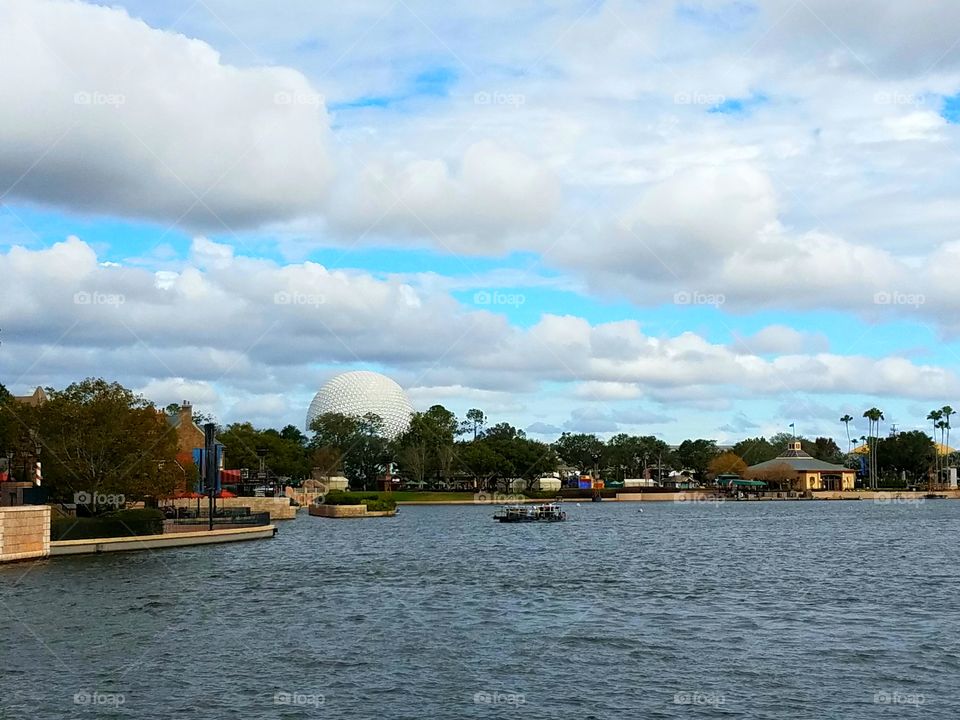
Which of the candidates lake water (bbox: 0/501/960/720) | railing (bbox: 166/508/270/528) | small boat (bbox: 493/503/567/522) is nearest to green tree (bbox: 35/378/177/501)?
railing (bbox: 166/508/270/528)

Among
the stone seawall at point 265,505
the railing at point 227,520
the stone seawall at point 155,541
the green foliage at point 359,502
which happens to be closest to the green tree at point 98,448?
the railing at point 227,520

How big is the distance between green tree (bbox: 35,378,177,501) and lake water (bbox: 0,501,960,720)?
65.7 ft

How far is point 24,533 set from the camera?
2707 inches

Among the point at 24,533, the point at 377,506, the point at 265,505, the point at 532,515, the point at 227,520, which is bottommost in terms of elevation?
the point at 532,515

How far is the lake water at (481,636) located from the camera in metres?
30.5

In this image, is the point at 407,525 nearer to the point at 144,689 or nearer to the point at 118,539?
the point at 118,539

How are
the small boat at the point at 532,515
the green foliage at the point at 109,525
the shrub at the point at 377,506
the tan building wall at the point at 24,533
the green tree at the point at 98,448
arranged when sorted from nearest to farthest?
the tan building wall at the point at 24,533 → the green foliage at the point at 109,525 → the green tree at the point at 98,448 → the small boat at the point at 532,515 → the shrub at the point at 377,506

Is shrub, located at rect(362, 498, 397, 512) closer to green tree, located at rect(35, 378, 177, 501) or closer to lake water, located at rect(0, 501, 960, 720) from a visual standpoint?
green tree, located at rect(35, 378, 177, 501)

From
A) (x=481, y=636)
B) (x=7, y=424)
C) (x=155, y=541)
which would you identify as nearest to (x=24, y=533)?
(x=155, y=541)

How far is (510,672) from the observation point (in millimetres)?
34281

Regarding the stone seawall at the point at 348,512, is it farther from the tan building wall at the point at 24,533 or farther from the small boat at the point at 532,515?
the tan building wall at the point at 24,533

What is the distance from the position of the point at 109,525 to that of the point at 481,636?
154 feet

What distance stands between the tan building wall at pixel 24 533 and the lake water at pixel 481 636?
2201mm

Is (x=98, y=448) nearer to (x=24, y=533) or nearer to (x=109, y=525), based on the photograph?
(x=109, y=525)
